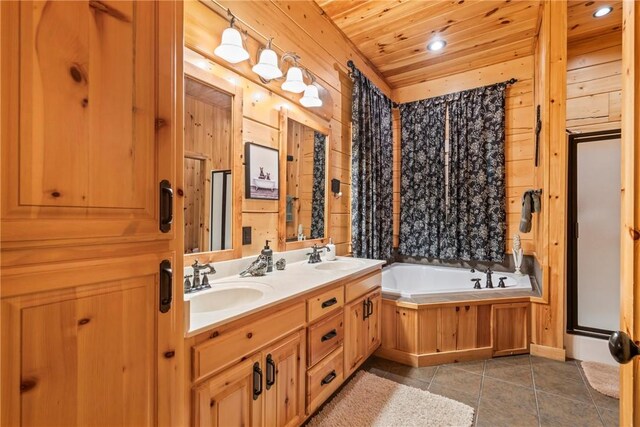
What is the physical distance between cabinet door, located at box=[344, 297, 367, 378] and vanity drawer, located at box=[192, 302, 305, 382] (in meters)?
0.56

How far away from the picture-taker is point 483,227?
3.26 m

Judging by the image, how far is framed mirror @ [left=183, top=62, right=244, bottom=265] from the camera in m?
1.56

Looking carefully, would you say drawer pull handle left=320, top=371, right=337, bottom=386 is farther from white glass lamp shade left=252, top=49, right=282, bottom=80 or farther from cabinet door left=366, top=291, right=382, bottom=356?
white glass lamp shade left=252, top=49, right=282, bottom=80

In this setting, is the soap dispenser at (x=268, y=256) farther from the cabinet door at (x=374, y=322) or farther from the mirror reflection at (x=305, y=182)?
the cabinet door at (x=374, y=322)

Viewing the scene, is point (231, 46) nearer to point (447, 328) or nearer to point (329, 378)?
point (329, 378)

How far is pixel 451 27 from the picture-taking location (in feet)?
8.95

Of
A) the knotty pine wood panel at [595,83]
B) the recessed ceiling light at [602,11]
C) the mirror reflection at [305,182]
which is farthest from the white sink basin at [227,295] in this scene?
the recessed ceiling light at [602,11]

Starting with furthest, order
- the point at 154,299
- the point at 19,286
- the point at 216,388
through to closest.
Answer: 1. the point at 216,388
2. the point at 154,299
3. the point at 19,286

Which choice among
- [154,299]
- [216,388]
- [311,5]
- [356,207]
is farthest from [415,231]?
[154,299]

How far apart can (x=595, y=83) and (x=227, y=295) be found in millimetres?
3820

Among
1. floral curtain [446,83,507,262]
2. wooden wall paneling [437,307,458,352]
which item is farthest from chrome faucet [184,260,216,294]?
floral curtain [446,83,507,262]

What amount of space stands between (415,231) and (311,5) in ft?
8.49

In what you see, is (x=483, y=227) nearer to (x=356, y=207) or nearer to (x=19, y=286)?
(x=356, y=207)

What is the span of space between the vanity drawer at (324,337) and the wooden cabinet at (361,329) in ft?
0.29
